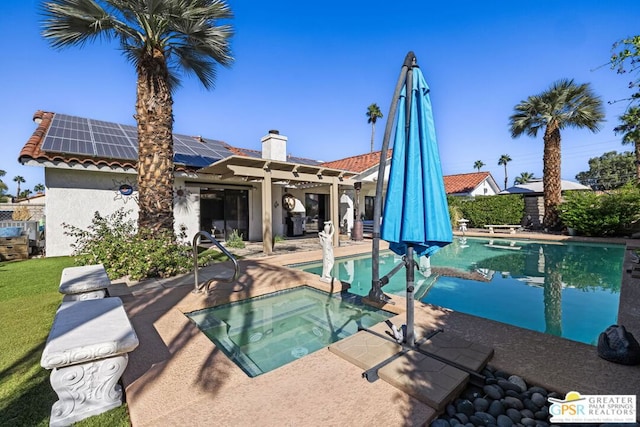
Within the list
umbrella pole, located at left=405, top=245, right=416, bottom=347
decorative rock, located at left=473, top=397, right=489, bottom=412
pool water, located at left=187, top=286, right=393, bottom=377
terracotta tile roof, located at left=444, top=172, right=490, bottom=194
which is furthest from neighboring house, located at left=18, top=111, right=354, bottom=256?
terracotta tile roof, located at left=444, top=172, right=490, bottom=194

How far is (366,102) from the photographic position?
48.5 meters

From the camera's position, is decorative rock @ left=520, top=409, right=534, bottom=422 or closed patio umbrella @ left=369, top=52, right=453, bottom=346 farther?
closed patio umbrella @ left=369, top=52, right=453, bottom=346

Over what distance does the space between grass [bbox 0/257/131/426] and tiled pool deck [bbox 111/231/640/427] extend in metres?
0.56

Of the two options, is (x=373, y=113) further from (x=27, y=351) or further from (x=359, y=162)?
(x=27, y=351)

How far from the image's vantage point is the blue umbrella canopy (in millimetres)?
3697

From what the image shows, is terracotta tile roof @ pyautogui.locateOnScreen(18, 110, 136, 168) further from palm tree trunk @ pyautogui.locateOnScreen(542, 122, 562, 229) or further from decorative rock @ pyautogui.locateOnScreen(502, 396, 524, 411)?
palm tree trunk @ pyautogui.locateOnScreen(542, 122, 562, 229)

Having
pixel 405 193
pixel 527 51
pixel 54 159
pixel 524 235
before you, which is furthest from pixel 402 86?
pixel 524 235

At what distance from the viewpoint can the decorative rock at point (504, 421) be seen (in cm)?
277

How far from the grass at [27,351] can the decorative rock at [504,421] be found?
12.1 ft

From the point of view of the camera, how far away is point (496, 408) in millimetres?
2994

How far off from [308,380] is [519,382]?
252 centimetres

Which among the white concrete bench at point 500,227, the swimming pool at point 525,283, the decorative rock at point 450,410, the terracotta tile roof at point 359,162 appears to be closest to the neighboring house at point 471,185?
the white concrete bench at point 500,227

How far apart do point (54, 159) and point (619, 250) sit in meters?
26.0

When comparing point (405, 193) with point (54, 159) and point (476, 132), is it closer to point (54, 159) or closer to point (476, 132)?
point (54, 159)
